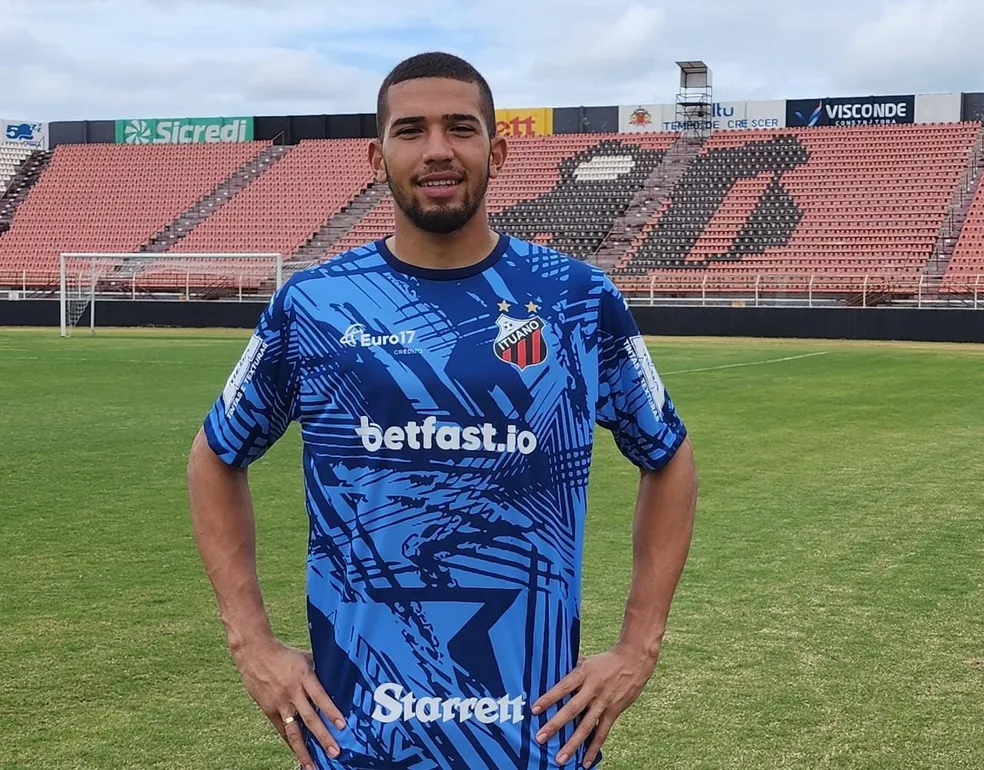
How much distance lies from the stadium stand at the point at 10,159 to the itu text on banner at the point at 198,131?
4642 millimetres

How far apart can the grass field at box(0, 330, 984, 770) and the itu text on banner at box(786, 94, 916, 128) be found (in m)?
32.7

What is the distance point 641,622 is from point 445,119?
968mm

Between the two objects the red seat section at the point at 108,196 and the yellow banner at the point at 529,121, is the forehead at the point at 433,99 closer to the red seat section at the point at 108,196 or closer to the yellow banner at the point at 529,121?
the red seat section at the point at 108,196

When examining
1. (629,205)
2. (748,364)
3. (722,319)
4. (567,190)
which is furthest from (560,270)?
(567,190)

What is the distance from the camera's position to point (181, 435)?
456 inches

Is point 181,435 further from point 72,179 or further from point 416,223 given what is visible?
point 72,179

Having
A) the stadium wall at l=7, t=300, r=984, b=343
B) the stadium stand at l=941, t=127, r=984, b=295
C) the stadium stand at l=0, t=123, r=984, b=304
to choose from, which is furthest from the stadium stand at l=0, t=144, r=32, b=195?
the stadium stand at l=941, t=127, r=984, b=295

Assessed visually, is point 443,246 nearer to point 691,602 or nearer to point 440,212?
point 440,212

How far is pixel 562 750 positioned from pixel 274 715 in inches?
20.1

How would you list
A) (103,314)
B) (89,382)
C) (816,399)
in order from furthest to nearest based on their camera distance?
(103,314) → (89,382) → (816,399)

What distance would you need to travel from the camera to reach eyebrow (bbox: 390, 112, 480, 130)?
2113 mm

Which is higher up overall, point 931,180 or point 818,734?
point 931,180

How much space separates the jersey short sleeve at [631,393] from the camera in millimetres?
2164

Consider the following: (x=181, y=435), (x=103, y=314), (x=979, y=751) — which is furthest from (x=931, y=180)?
(x=979, y=751)
